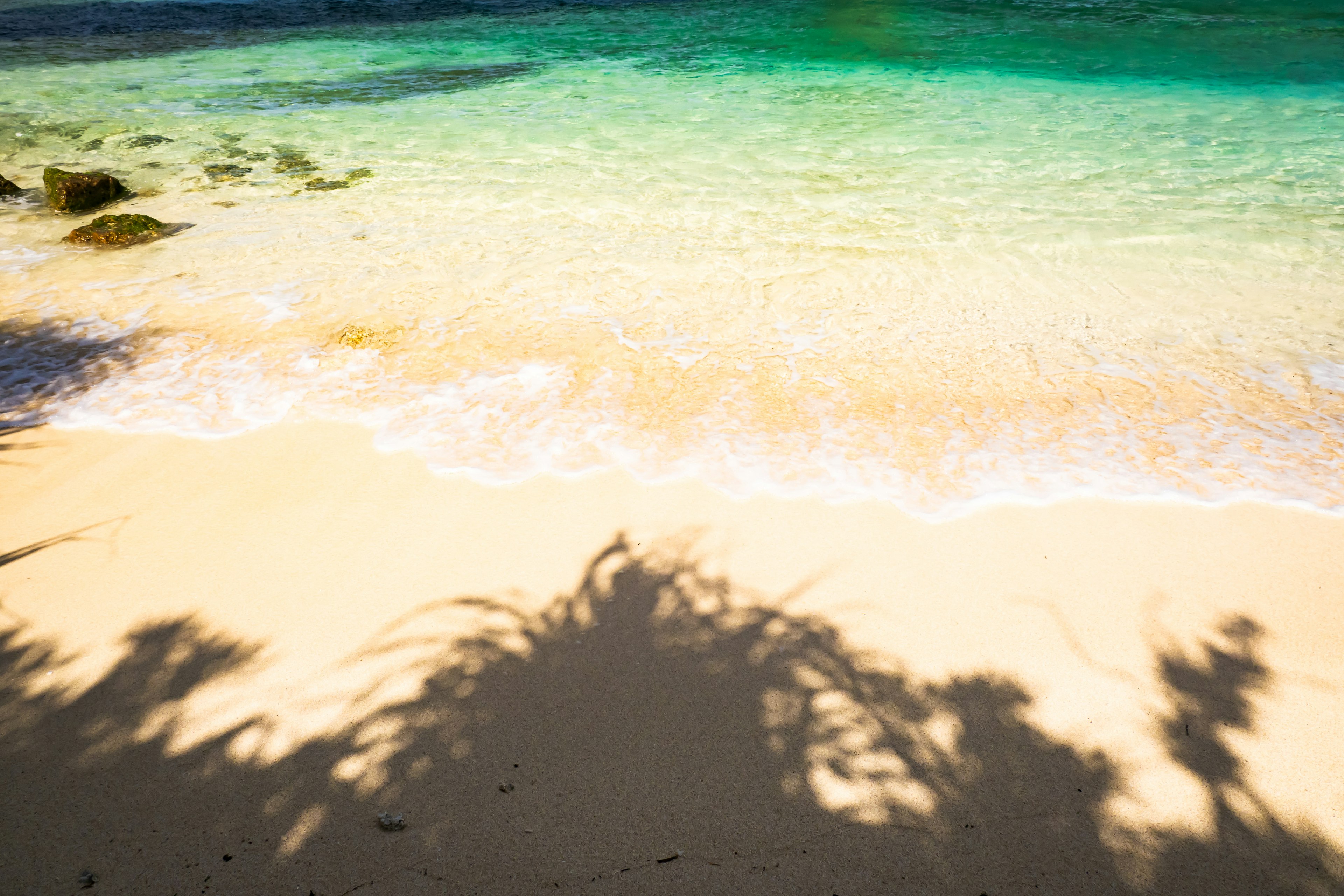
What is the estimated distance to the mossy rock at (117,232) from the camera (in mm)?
6074

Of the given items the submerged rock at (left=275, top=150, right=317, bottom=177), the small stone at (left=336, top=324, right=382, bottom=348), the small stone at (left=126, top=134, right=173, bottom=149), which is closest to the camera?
the small stone at (left=336, top=324, right=382, bottom=348)

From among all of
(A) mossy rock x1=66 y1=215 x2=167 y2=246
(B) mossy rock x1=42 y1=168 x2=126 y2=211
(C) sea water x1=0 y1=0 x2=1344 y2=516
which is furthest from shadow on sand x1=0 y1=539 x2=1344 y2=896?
(B) mossy rock x1=42 y1=168 x2=126 y2=211

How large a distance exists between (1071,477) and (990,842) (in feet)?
6.14

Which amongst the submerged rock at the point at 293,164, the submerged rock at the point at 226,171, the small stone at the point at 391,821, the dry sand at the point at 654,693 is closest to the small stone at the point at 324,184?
the submerged rock at the point at 293,164

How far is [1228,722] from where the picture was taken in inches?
89.0

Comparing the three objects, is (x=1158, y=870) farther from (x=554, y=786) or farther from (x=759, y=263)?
(x=759, y=263)

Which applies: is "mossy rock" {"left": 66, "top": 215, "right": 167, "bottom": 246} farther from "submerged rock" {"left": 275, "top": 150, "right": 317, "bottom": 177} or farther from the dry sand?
the dry sand

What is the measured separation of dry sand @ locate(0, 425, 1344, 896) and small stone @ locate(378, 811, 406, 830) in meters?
0.02

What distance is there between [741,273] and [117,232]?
5014 mm

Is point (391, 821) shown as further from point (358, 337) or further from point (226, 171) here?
point (226, 171)

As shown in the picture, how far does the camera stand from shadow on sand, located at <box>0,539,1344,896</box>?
1.93m

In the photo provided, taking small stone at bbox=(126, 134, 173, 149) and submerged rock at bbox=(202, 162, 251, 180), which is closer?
submerged rock at bbox=(202, 162, 251, 180)

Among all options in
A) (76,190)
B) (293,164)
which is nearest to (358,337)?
(76,190)

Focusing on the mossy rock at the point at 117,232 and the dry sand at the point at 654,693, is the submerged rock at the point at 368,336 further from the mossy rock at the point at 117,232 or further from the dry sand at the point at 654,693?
the mossy rock at the point at 117,232
